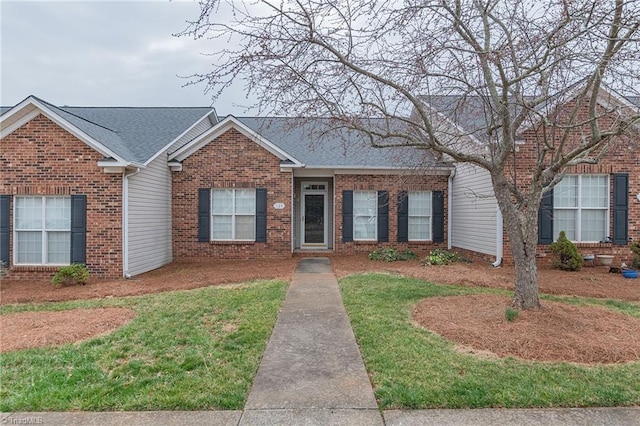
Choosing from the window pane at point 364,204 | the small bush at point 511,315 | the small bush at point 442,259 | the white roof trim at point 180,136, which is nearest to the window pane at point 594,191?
the small bush at point 442,259

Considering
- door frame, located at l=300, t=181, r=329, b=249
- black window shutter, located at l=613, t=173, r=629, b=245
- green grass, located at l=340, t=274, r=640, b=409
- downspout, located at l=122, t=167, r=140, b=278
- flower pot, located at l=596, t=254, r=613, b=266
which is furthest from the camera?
door frame, located at l=300, t=181, r=329, b=249

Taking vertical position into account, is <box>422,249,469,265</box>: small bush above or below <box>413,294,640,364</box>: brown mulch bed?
above

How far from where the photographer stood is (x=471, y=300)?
6.96 meters

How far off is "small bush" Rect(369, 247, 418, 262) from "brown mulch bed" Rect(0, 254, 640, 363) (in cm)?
42

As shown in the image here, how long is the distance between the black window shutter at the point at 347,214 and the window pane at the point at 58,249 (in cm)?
828

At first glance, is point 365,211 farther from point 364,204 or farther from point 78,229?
point 78,229

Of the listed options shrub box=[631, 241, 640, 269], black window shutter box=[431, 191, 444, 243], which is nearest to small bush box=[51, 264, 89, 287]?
black window shutter box=[431, 191, 444, 243]

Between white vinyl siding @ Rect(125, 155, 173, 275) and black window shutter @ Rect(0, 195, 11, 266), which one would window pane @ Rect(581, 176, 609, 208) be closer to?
white vinyl siding @ Rect(125, 155, 173, 275)

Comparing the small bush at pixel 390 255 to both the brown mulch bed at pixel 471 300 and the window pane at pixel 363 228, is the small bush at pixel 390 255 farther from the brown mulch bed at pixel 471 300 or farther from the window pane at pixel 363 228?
the window pane at pixel 363 228

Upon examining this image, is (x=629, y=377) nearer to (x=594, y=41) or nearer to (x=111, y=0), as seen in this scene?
(x=594, y=41)

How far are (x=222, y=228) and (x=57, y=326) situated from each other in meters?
7.06

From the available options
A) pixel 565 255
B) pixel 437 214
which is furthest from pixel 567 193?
pixel 437 214

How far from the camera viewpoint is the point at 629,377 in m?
3.91

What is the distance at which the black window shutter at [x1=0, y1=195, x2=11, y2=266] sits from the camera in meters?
9.70
